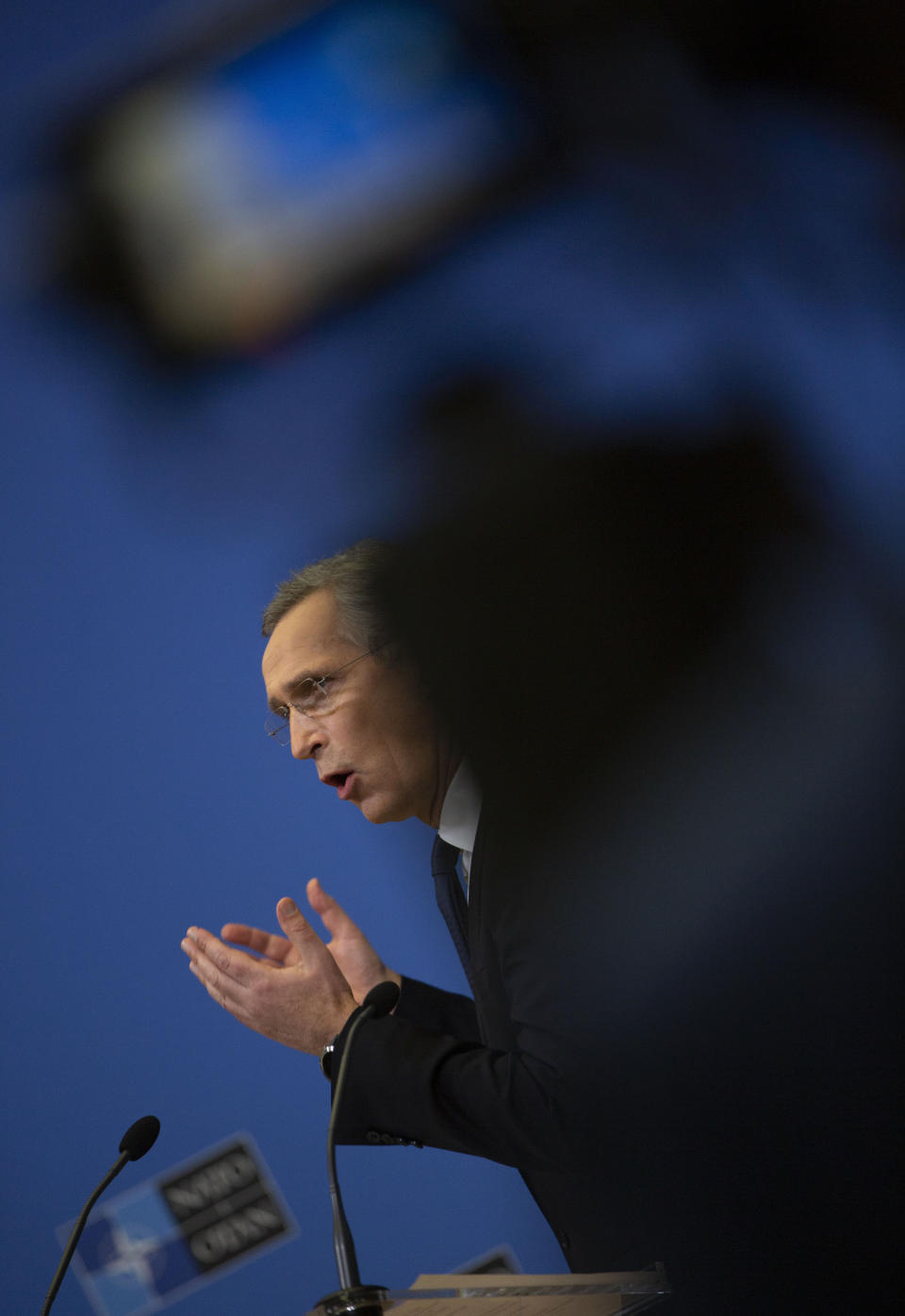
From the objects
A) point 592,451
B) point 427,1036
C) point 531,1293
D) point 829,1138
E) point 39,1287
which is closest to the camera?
point 531,1293

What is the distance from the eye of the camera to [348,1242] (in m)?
0.98

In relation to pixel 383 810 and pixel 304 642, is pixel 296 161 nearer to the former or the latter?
pixel 304 642

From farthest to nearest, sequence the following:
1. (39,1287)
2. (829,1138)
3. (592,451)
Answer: (592,451) < (39,1287) < (829,1138)

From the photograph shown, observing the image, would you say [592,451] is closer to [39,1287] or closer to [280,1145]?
[280,1145]

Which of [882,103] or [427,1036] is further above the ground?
[882,103]

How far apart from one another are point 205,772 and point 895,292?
142cm

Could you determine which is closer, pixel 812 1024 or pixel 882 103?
pixel 812 1024

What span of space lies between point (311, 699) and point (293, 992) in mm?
523

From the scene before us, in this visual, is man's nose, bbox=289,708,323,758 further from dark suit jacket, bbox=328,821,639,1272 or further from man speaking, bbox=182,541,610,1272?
dark suit jacket, bbox=328,821,639,1272

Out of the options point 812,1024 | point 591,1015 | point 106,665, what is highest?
point 106,665

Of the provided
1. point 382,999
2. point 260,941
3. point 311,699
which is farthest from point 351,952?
point 382,999

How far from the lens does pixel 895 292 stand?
197cm

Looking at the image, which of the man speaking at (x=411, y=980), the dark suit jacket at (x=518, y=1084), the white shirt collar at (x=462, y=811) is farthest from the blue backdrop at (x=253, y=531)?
the dark suit jacket at (x=518, y=1084)

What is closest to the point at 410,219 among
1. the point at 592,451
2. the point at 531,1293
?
the point at 592,451
